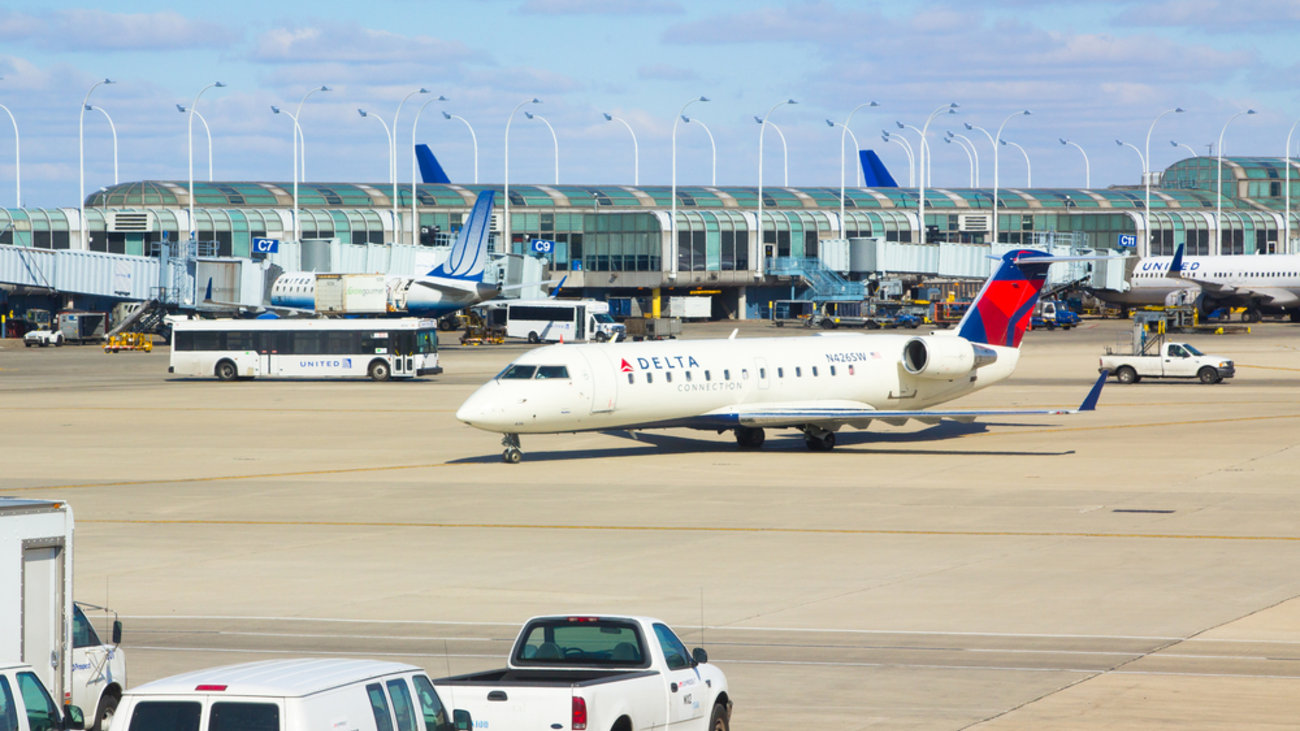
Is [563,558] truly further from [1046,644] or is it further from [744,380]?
[744,380]

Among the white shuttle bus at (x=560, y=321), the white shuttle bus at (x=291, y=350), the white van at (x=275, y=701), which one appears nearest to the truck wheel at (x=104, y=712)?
the white van at (x=275, y=701)

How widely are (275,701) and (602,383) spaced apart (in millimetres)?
30456

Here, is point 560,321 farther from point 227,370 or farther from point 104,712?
point 104,712

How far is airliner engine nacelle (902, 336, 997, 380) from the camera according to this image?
47.7 metres

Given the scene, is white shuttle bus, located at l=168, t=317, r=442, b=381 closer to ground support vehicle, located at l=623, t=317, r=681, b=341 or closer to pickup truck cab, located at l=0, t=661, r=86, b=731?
ground support vehicle, located at l=623, t=317, r=681, b=341

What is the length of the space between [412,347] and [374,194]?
7564 centimetres

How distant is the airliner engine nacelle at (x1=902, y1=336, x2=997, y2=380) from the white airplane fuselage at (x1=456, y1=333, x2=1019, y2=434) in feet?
0.16

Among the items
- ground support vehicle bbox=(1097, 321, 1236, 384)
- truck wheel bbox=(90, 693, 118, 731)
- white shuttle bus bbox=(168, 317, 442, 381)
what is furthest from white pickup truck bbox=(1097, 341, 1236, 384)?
truck wheel bbox=(90, 693, 118, 731)

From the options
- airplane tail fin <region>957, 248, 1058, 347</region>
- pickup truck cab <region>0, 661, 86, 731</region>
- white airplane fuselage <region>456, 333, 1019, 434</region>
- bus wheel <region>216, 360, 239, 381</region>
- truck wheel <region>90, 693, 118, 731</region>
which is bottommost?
truck wheel <region>90, 693, 118, 731</region>

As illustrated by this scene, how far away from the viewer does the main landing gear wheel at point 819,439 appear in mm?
45781

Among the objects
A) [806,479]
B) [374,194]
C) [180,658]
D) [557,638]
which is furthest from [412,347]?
[374,194]

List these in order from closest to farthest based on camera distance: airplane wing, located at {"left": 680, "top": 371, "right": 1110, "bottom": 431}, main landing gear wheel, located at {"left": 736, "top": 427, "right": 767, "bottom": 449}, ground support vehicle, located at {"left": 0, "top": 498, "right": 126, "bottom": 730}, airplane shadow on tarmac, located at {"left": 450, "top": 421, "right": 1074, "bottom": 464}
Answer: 1. ground support vehicle, located at {"left": 0, "top": 498, "right": 126, "bottom": 730}
2. airplane wing, located at {"left": 680, "top": 371, "right": 1110, "bottom": 431}
3. airplane shadow on tarmac, located at {"left": 450, "top": 421, "right": 1074, "bottom": 464}
4. main landing gear wheel, located at {"left": 736, "top": 427, "right": 767, "bottom": 449}

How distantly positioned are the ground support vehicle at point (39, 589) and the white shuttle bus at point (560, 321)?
305 ft

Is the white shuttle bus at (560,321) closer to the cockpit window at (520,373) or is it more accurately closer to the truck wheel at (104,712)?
the cockpit window at (520,373)
